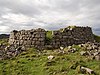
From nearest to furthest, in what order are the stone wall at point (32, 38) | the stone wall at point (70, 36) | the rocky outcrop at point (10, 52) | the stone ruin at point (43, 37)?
the rocky outcrop at point (10, 52) → the stone wall at point (32, 38) → the stone ruin at point (43, 37) → the stone wall at point (70, 36)

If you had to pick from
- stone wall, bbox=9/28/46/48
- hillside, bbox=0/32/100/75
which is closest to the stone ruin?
stone wall, bbox=9/28/46/48

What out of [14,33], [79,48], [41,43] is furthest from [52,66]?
[14,33]

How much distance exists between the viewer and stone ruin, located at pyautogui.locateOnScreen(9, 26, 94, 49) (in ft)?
88.9

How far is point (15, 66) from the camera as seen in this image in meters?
17.3

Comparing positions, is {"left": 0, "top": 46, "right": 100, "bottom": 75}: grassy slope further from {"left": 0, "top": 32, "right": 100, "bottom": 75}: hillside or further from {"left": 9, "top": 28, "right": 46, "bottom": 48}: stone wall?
{"left": 9, "top": 28, "right": 46, "bottom": 48}: stone wall

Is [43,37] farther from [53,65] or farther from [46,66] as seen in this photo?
[46,66]

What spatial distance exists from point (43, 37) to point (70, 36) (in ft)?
13.5

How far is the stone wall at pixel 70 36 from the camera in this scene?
2835 centimetres

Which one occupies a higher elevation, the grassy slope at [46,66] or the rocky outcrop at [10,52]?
the rocky outcrop at [10,52]

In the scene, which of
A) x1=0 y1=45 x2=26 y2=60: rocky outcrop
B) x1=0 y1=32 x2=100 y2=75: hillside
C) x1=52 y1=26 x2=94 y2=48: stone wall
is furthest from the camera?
x1=52 y1=26 x2=94 y2=48: stone wall

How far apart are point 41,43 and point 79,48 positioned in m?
6.19

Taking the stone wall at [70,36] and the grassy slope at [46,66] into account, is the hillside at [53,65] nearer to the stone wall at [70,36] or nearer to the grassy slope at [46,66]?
the grassy slope at [46,66]

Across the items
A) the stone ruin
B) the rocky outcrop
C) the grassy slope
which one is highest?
the stone ruin

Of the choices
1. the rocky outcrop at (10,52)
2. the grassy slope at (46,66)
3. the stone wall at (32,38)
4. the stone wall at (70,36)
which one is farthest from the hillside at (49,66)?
the stone wall at (70,36)
